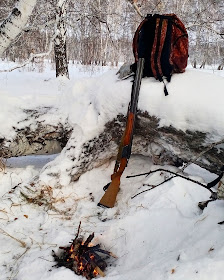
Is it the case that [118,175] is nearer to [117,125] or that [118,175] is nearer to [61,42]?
[117,125]

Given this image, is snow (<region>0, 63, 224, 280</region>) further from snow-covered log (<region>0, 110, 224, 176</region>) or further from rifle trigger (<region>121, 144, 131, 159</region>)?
rifle trigger (<region>121, 144, 131, 159</region>)

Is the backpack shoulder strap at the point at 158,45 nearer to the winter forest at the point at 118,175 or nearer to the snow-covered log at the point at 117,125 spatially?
the winter forest at the point at 118,175

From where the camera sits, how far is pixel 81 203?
2.67 m

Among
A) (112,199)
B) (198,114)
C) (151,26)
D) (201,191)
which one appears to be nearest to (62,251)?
(112,199)

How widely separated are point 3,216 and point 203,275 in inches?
71.4

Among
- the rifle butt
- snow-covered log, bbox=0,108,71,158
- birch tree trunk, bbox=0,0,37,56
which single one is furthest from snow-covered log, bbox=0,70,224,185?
birch tree trunk, bbox=0,0,37,56

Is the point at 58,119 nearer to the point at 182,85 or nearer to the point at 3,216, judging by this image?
the point at 3,216

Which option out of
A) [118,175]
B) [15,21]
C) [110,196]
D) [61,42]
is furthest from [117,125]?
[61,42]

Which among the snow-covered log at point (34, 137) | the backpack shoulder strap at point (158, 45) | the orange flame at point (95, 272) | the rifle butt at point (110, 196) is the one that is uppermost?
the backpack shoulder strap at point (158, 45)

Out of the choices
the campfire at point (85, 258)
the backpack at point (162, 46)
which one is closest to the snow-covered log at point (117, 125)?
the backpack at point (162, 46)

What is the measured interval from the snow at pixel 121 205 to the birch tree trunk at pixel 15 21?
88cm

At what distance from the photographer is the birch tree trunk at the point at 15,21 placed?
2.31m

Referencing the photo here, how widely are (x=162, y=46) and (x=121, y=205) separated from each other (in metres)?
1.59

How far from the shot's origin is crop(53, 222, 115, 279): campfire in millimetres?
1748
